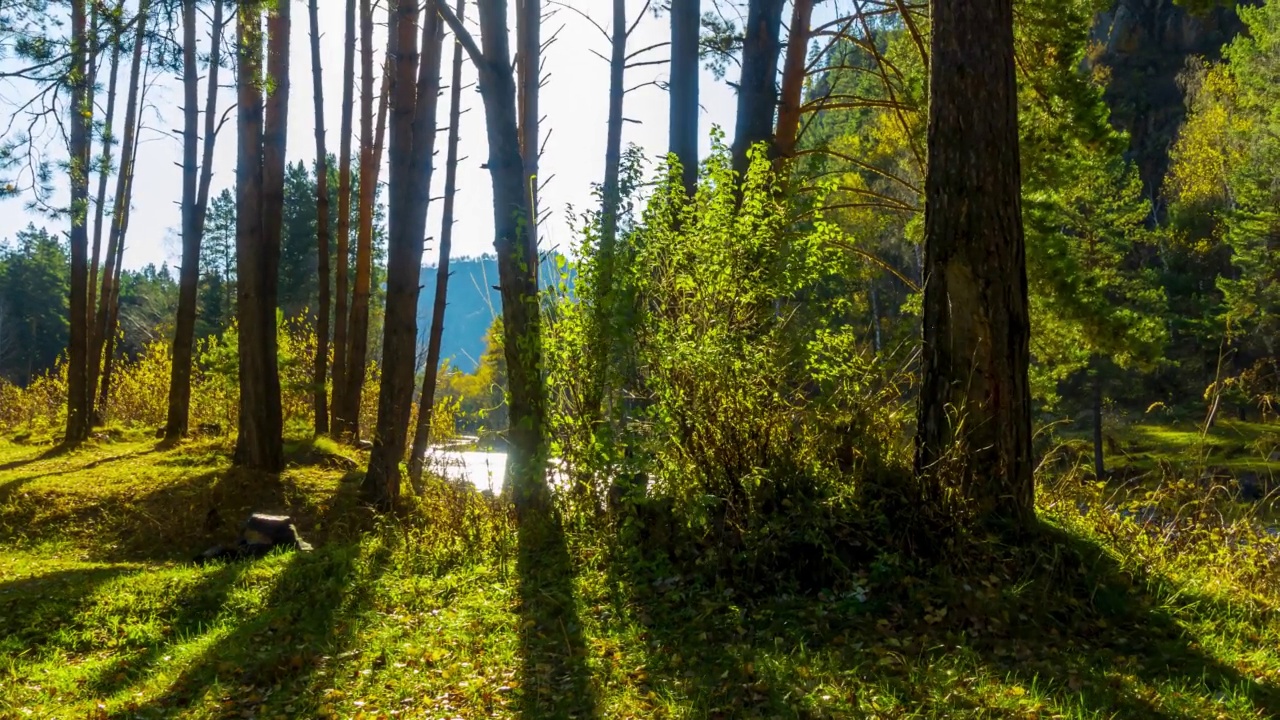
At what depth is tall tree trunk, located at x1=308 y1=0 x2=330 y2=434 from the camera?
13898 mm

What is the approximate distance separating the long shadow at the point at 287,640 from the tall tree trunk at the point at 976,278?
3.31 m

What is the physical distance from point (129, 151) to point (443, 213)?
772 centimetres

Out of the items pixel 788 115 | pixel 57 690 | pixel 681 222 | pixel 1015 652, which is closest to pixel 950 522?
pixel 1015 652

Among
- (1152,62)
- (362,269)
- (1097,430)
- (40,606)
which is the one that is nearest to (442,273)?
(362,269)

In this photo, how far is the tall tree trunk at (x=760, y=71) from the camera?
25.7 feet

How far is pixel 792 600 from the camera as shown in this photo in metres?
4.21

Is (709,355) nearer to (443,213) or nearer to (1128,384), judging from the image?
(443,213)

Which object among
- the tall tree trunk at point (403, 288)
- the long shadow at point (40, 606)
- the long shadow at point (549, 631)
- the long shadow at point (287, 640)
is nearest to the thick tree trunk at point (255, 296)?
the tall tree trunk at point (403, 288)

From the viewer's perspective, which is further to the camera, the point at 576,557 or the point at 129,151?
the point at 129,151

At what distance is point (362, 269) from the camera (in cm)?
1372

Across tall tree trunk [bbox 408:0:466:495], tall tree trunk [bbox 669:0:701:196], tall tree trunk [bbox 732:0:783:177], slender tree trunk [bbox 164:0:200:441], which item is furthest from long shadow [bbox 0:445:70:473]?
tall tree trunk [bbox 732:0:783:177]

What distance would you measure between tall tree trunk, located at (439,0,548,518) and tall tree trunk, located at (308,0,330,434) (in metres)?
8.20

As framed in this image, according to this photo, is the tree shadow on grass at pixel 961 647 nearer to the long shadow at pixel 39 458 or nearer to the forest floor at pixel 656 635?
the forest floor at pixel 656 635

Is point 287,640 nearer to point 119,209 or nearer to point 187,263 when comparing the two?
point 187,263
